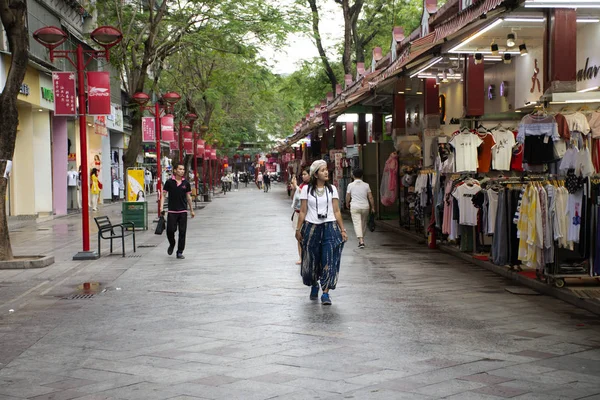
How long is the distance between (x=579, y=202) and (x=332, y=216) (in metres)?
3.12

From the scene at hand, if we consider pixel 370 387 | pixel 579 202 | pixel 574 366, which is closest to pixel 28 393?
pixel 370 387

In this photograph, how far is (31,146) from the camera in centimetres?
2706

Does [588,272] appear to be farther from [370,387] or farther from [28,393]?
[28,393]

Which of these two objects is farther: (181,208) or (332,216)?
(181,208)

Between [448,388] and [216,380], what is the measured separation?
1.77 meters

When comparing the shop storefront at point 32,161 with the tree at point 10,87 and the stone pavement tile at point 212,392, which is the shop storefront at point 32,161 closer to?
the tree at point 10,87

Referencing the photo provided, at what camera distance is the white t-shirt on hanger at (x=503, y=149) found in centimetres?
1414

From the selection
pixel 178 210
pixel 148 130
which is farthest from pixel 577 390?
pixel 148 130

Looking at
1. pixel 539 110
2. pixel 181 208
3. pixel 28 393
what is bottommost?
pixel 28 393

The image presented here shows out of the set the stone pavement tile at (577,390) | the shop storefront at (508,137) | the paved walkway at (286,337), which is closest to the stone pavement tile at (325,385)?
the paved walkway at (286,337)

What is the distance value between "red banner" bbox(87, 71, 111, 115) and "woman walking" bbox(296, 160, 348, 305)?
748cm

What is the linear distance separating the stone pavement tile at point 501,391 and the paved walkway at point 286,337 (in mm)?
14

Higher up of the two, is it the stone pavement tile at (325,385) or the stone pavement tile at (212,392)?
the stone pavement tile at (325,385)

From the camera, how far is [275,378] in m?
6.13
